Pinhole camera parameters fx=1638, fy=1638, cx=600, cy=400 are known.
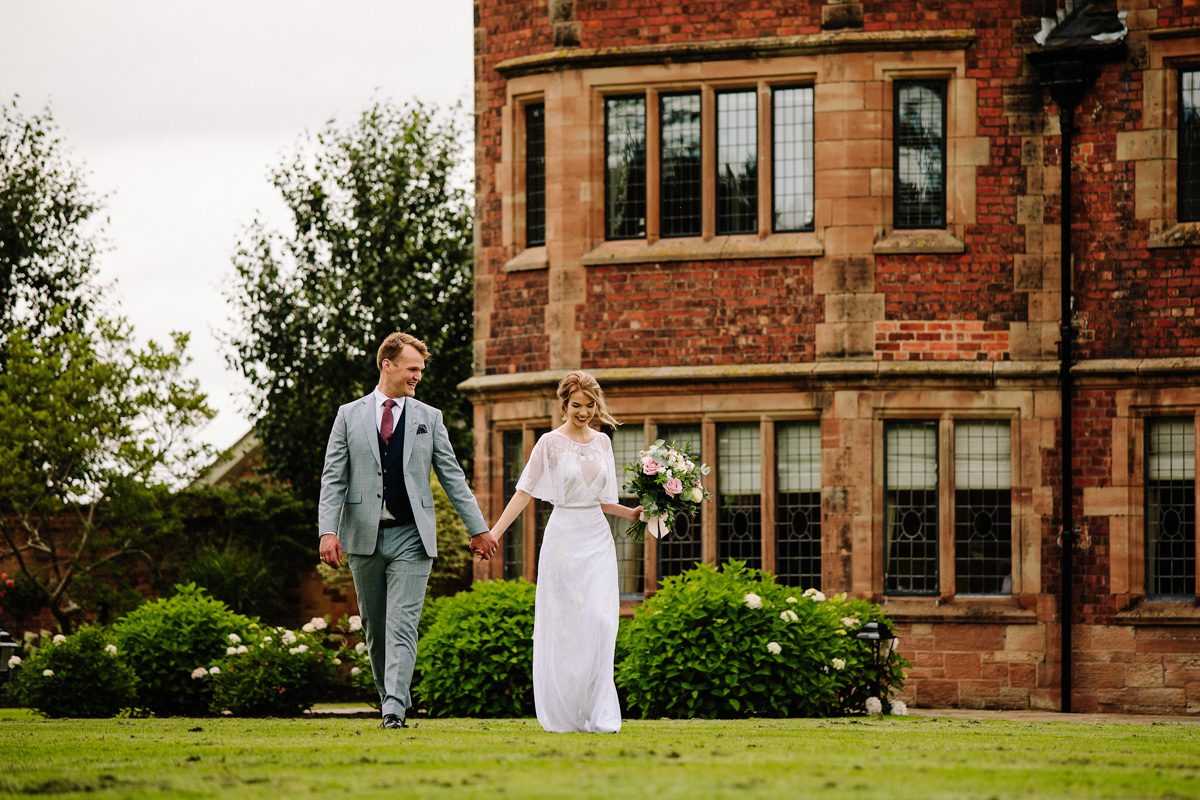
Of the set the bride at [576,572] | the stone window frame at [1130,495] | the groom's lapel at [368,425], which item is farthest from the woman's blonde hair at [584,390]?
the stone window frame at [1130,495]

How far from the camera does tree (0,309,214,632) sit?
22.8m

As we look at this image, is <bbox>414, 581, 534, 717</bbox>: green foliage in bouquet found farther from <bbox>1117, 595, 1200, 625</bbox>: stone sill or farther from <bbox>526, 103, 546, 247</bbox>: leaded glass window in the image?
<bbox>1117, 595, 1200, 625</bbox>: stone sill

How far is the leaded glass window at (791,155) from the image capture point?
56.4 ft

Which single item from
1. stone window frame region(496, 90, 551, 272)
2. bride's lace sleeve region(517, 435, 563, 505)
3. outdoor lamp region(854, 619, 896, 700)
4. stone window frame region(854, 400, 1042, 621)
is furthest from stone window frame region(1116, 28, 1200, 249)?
bride's lace sleeve region(517, 435, 563, 505)

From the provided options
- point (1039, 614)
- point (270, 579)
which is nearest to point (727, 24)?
point (1039, 614)

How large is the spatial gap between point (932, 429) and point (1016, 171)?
279cm

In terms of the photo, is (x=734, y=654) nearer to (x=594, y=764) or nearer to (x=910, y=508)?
(x=910, y=508)

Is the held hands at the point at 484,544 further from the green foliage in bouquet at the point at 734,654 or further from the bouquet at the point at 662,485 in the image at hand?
the green foliage in bouquet at the point at 734,654

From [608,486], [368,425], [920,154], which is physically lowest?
[608,486]

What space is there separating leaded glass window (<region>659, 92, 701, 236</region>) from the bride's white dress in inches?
299

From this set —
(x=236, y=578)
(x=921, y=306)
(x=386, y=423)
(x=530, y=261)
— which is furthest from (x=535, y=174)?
(x=236, y=578)

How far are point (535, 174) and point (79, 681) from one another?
7.53 m

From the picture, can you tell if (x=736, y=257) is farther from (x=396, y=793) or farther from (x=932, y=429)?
(x=396, y=793)

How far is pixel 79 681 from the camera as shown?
13.5 meters
